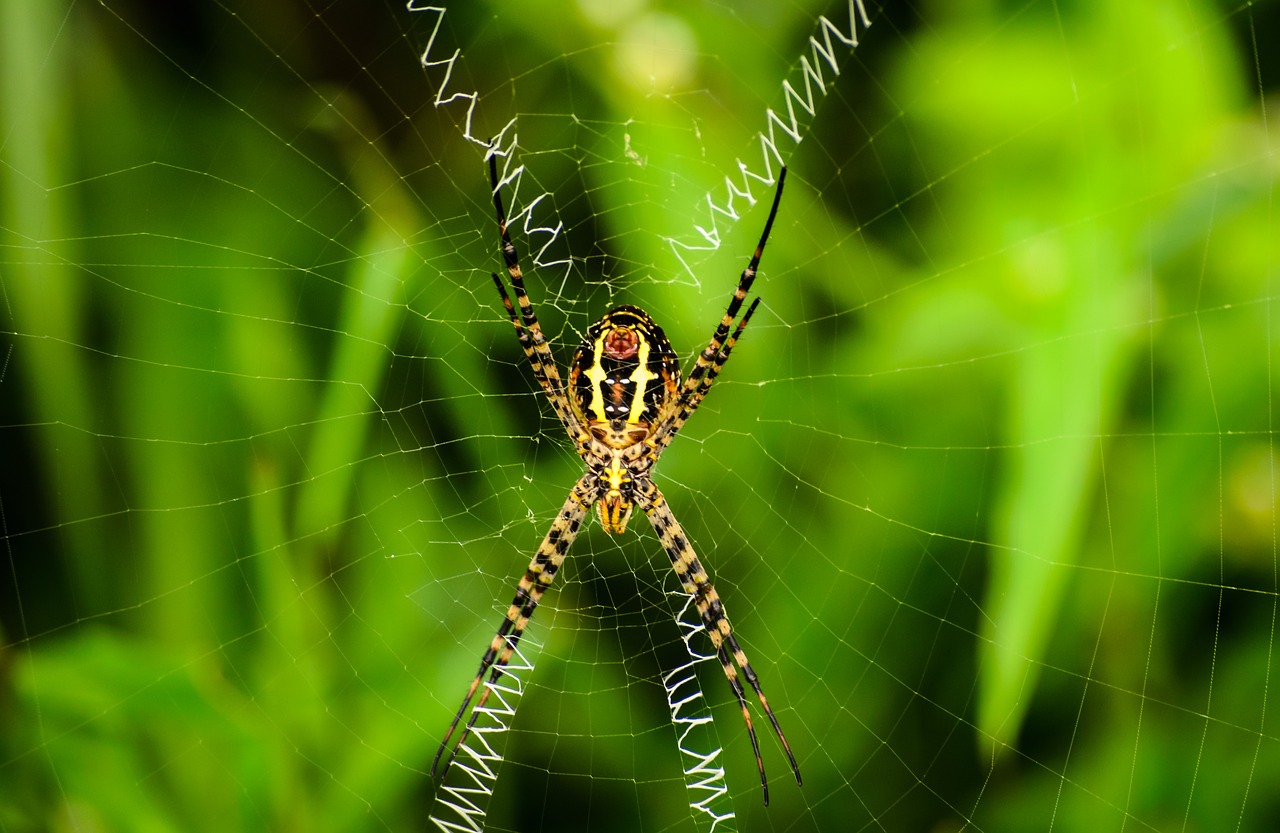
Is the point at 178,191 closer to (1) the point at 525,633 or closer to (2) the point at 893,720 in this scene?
(1) the point at 525,633

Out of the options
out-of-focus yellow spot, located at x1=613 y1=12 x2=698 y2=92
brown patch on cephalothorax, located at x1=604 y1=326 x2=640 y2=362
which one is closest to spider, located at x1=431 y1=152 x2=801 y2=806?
brown patch on cephalothorax, located at x1=604 y1=326 x2=640 y2=362

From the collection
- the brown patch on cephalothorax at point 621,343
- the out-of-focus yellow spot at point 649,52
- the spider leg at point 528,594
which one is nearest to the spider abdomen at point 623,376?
the brown patch on cephalothorax at point 621,343

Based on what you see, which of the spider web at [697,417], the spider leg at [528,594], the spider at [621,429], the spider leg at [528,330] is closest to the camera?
the spider web at [697,417]

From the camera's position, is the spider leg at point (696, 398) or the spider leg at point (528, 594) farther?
the spider leg at point (528, 594)

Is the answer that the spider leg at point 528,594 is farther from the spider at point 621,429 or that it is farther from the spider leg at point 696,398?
the spider leg at point 696,398

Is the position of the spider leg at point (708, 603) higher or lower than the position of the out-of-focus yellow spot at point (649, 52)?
lower

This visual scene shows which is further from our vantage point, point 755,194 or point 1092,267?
point 755,194

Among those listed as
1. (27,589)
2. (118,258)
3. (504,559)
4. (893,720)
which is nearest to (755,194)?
(504,559)
